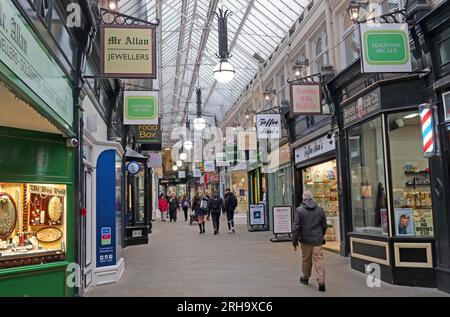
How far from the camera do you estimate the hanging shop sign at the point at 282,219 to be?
51.0ft

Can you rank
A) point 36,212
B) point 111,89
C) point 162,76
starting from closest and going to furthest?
point 36,212
point 111,89
point 162,76

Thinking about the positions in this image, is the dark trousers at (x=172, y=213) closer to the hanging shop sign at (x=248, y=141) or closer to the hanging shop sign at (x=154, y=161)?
the hanging shop sign at (x=154, y=161)

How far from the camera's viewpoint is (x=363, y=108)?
959 centimetres

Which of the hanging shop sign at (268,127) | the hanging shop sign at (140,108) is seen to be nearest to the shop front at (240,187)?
the hanging shop sign at (268,127)

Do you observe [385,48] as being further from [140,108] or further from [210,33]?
[210,33]

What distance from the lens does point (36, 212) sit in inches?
263

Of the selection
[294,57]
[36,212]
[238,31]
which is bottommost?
[36,212]

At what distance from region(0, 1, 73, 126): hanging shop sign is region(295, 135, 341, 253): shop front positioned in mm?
7980

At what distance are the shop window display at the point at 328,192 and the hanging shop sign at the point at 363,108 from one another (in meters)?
3.50

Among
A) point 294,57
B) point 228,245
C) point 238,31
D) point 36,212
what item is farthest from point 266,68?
point 36,212

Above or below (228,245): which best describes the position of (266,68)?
above

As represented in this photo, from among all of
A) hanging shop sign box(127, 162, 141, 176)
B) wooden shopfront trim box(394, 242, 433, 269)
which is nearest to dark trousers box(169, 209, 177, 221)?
hanging shop sign box(127, 162, 141, 176)

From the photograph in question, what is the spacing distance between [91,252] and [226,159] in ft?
61.3

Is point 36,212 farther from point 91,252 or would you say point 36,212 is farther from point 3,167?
point 91,252
